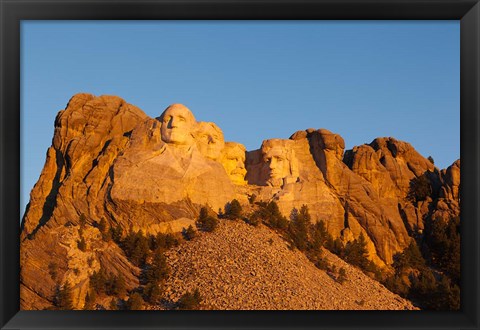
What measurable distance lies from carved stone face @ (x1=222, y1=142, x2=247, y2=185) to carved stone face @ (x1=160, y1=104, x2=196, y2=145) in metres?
3.16

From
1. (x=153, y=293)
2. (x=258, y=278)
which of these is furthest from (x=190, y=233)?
(x=153, y=293)

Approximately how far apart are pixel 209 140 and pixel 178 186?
4.01 metres

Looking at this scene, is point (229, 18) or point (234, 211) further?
point (234, 211)

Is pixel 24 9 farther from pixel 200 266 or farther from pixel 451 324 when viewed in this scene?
pixel 200 266

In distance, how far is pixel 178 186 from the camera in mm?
40031

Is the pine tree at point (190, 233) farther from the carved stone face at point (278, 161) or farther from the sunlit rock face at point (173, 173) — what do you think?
the carved stone face at point (278, 161)

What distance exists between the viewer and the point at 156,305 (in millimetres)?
34875

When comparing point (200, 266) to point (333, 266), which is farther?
point (333, 266)

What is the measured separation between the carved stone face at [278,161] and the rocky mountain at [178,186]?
0.05 m

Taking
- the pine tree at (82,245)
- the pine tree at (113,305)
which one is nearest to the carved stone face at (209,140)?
the pine tree at (82,245)

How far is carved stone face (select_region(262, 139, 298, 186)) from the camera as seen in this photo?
145 ft

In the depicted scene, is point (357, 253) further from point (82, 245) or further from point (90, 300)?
point (90, 300)

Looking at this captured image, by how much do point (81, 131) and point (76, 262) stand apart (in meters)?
7.76
